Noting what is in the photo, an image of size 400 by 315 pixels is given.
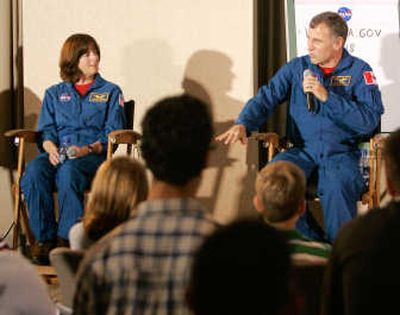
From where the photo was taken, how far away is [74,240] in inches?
86.4

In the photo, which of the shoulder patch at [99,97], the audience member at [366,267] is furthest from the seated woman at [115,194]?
the shoulder patch at [99,97]

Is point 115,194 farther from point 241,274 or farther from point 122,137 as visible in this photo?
point 122,137

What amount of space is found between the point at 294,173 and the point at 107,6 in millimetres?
2676

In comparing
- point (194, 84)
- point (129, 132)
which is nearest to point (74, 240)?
point (129, 132)

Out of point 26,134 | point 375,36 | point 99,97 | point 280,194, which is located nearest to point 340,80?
point 375,36

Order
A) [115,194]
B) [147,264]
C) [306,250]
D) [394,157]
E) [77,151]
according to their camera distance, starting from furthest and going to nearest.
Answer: [77,151], [115,194], [306,250], [394,157], [147,264]

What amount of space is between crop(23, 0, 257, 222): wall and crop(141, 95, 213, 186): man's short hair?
2993 millimetres

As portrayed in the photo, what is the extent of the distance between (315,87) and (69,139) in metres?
1.40

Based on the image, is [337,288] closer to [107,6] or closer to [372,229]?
[372,229]

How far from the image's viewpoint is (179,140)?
144cm

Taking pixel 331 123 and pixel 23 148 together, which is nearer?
pixel 331 123

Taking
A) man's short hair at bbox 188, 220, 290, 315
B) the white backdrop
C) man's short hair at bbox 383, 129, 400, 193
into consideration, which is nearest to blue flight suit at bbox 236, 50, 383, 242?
the white backdrop

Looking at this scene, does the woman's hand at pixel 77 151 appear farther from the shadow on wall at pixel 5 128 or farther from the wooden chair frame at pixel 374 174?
the wooden chair frame at pixel 374 174

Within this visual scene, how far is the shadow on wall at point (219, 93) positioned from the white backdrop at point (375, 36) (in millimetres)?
513
